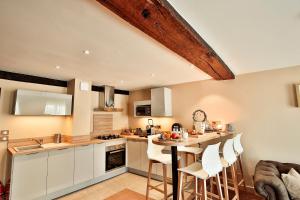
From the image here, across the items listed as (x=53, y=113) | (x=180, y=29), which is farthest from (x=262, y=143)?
(x=53, y=113)

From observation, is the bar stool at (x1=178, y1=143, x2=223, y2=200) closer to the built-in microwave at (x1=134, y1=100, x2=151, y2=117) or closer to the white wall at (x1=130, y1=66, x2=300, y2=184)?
the white wall at (x1=130, y1=66, x2=300, y2=184)

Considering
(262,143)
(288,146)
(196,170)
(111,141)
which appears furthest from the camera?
(111,141)

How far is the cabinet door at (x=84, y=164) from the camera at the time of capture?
128 inches

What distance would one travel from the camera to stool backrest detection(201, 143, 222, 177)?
174 centimetres

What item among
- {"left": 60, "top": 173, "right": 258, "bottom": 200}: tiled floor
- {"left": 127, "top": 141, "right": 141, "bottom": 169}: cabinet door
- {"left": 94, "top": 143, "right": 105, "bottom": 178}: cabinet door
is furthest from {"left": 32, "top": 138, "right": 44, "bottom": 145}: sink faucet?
{"left": 127, "top": 141, "right": 141, "bottom": 169}: cabinet door

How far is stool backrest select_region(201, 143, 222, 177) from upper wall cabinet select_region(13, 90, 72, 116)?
295 centimetres

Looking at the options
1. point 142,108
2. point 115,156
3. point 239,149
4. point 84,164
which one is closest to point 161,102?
point 142,108

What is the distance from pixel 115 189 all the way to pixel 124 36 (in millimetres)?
2986

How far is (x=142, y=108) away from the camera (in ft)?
15.1

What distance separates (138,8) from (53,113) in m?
3.01

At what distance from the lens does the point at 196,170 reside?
6.38 ft

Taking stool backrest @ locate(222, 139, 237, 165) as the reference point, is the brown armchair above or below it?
below

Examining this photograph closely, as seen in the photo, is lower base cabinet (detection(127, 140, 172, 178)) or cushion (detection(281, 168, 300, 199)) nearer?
cushion (detection(281, 168, 300, 199))

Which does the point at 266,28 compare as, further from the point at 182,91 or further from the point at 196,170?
the point at 182,91
